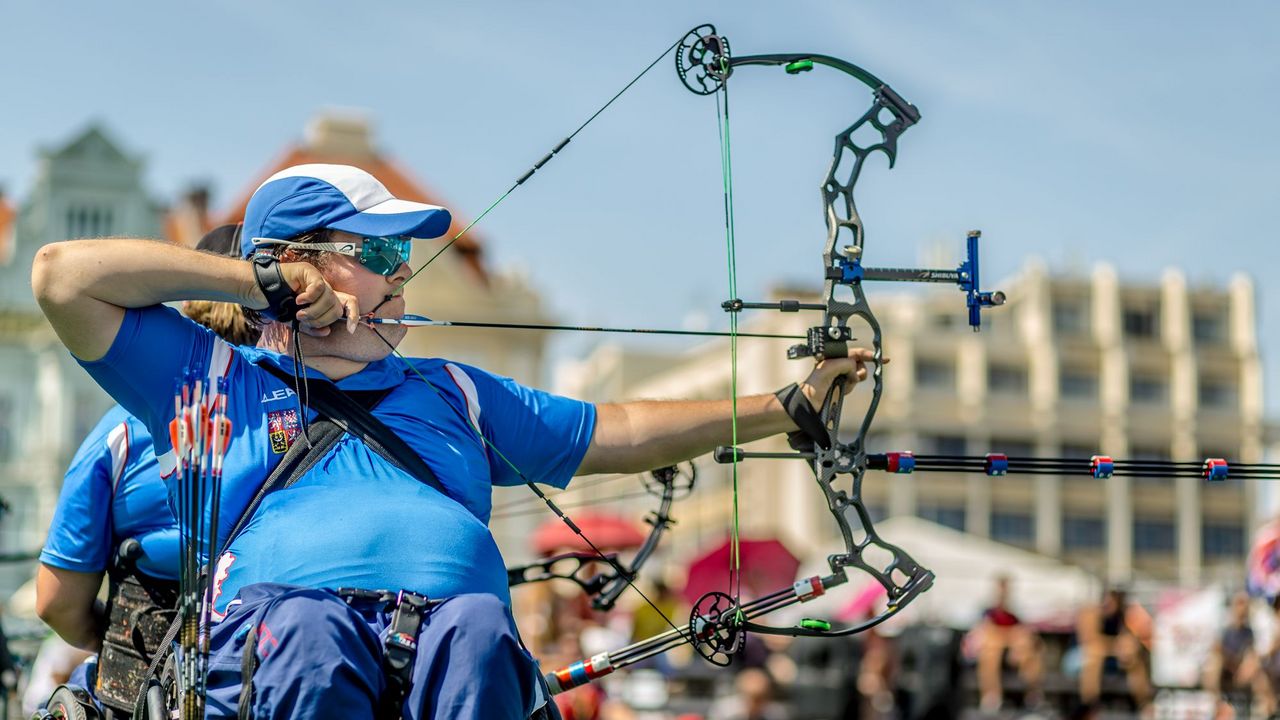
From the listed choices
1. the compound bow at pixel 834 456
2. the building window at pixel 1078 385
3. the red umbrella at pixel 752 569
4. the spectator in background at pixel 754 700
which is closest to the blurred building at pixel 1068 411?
the building window at pixel 1078 385

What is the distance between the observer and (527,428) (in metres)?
4.00

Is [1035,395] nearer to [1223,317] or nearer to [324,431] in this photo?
[1223,317]

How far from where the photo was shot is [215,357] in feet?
12.1

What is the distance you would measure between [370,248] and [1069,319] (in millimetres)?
85234

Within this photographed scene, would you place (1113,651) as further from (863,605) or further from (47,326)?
(47,326)

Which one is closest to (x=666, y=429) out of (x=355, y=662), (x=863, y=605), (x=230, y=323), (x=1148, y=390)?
(x=355, y=662)

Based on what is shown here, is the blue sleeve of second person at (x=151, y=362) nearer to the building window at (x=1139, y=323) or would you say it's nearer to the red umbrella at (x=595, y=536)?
the red umbrella at (x=595, y=536)

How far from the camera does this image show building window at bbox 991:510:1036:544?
79562mm

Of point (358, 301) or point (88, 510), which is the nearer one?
point (358, 301)

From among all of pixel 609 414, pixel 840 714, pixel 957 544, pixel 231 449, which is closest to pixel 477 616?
pixel 231 449

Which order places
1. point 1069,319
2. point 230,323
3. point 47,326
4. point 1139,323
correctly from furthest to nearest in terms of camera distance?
1. point 1139,323
2. point 1069,319
3. point 47,326
4. point 230,323

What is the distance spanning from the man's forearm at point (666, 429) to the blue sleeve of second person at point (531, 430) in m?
0.04

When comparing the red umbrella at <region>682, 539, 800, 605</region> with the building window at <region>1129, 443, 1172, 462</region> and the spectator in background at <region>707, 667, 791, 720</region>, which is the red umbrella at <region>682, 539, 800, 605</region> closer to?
the spectator in background at <region>707, 667, 791, 720</region>

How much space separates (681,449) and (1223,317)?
8968 centimetres
